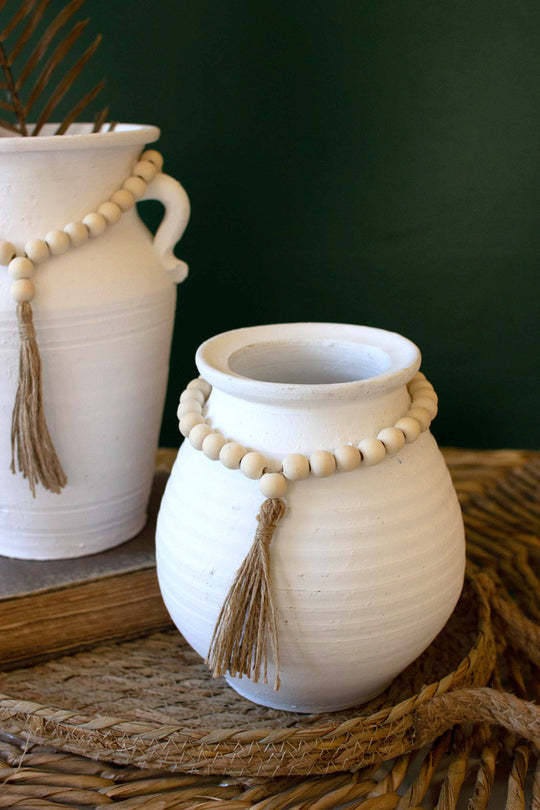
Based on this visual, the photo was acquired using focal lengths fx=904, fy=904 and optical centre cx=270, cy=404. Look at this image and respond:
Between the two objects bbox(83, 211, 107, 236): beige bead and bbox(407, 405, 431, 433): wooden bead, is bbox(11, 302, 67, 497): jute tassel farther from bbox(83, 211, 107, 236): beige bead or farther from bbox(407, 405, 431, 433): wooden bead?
bbox(407, 405, 431, 433): wooden bead

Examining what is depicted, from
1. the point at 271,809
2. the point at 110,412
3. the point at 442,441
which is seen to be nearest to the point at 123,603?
the point at 110,412

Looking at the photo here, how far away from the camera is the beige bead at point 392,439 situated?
0.63 m

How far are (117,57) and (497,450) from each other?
0.68 m

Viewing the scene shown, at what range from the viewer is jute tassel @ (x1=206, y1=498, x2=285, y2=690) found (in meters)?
0.61

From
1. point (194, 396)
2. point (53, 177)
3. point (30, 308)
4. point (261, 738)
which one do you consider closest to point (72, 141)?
point (53, 177)

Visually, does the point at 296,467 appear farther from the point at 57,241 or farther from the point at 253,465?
the point at 57,241

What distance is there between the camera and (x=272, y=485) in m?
0.61

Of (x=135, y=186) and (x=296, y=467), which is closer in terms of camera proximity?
(x=296, y=467)

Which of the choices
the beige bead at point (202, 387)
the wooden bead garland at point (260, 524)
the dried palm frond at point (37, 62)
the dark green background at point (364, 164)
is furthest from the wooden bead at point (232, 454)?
the dark green background at point (364, 164)

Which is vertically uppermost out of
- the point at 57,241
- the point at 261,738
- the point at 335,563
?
the point at 57,241

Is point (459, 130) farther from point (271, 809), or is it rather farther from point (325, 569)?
point (271, 809)

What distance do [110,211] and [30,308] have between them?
4.5 inches

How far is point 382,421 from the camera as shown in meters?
0.66

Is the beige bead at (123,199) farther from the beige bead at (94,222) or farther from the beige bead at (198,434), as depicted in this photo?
the beige bead at (198,434)
